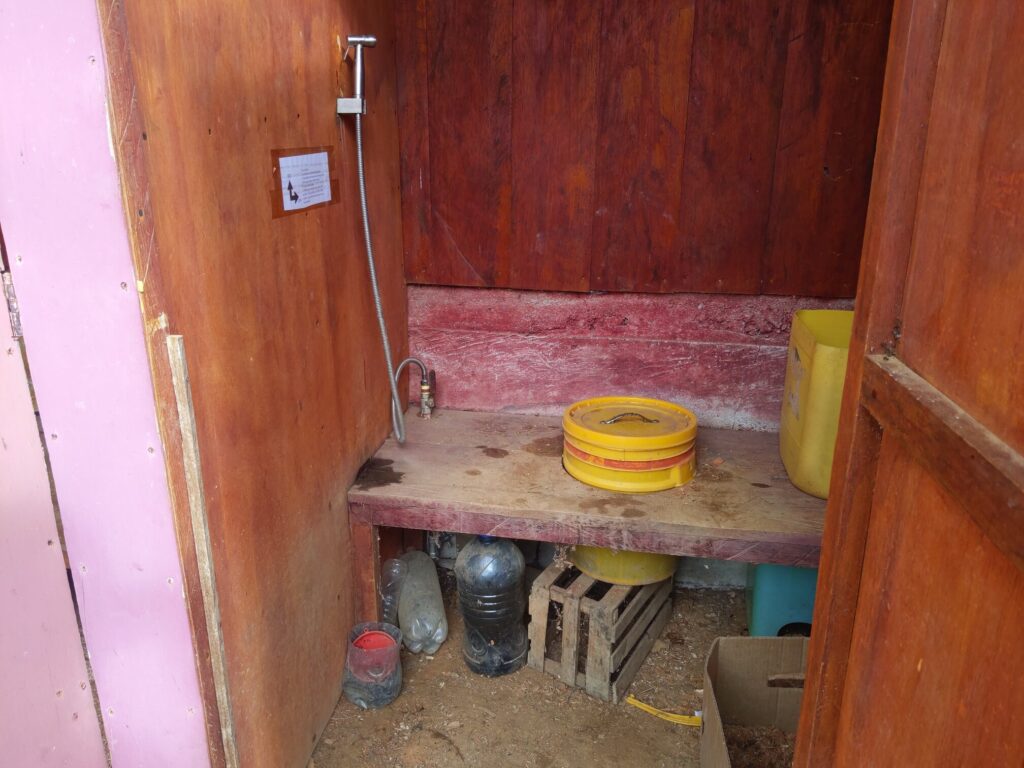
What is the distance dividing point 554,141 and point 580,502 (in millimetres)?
1104

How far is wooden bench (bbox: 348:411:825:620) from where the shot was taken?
2.05 m

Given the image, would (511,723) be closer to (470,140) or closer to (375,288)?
(375,288)

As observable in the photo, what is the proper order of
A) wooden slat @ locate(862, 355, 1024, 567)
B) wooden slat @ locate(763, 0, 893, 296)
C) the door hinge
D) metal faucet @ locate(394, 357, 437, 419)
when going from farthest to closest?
1. metal faucet @ locate(394, 357, 437, 419)
2. wooden slat @ locate(763, 0, 893, 296)
3. the door hinge
4. wooden slat @ locate(862, 355, 1024, 567)

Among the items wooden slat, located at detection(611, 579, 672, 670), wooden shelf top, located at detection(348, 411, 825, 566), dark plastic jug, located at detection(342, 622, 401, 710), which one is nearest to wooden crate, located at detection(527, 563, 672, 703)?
wooden slat, located at detection(611, 579, 672, 670)

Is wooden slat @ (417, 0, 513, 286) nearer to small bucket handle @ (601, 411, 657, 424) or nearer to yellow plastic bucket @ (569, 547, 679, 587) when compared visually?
small bucket handle @ (601, 411, 657, 424)

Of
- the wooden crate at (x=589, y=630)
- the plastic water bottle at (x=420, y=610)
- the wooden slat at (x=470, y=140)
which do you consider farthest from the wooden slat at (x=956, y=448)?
the plastic water bottle at (x=420, y=610)

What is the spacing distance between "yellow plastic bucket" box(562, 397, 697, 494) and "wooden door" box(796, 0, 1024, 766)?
1.07m

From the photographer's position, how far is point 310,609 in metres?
1.98

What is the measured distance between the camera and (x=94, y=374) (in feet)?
4.30

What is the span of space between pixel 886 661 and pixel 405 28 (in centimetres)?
219

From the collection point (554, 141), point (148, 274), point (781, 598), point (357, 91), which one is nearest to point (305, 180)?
point (357, 91)

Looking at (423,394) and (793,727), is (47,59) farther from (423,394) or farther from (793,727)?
(793,727)

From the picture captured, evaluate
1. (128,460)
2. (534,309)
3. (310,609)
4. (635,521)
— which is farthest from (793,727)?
(128,460)

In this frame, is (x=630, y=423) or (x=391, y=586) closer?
(x=630, y=423)
